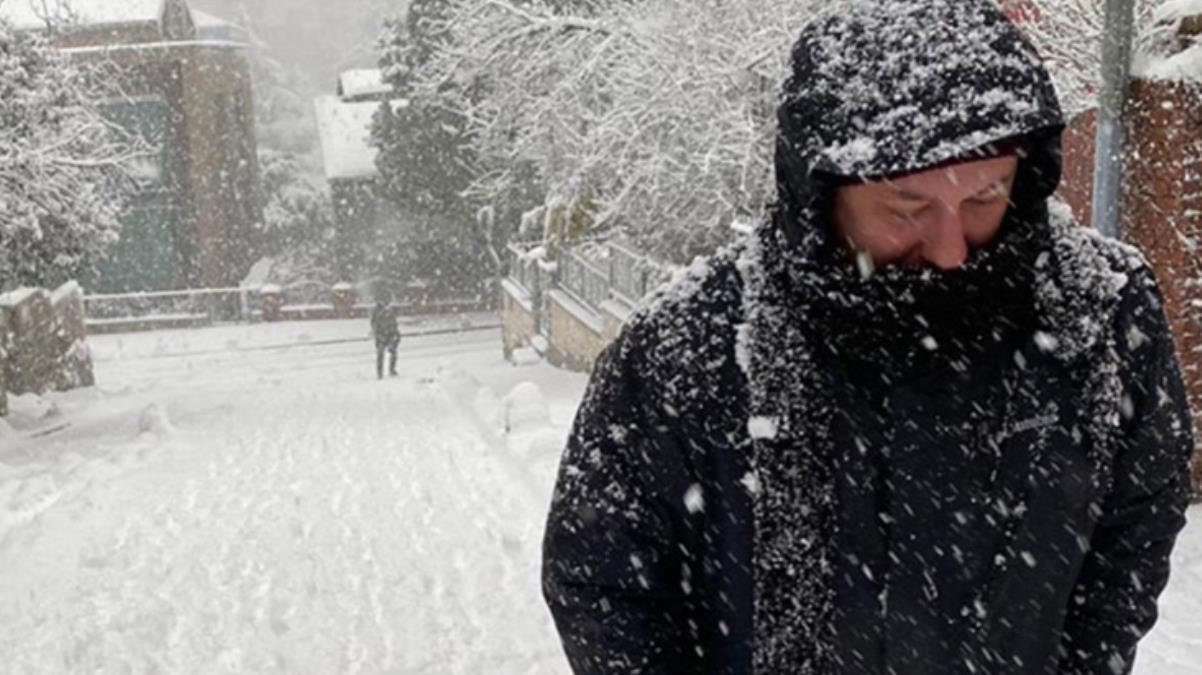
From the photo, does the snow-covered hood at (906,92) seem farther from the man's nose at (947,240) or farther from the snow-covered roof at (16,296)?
the snow-covered roof at (16,296)

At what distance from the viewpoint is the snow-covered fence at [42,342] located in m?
17.7

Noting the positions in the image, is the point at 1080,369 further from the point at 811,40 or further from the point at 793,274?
the point at 811,40

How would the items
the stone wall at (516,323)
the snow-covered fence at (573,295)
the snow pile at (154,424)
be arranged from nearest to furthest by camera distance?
the snow pile at (154,424), the snow-covered fence at (573,295), the stone wall at (516,323)

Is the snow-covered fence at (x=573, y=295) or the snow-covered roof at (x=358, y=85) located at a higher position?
the snow-covered roof at (x=358, y=85)

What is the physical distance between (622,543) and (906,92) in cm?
72

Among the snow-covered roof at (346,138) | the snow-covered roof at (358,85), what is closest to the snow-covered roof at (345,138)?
the snow-covered roof at (346,138)

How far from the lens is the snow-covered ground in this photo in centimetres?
535

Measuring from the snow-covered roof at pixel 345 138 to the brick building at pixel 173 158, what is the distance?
3.28 metres

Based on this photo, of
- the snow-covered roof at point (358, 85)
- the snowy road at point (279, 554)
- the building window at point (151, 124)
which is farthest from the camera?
the snow-covered roof at point (358, 85)

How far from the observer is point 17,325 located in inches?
715

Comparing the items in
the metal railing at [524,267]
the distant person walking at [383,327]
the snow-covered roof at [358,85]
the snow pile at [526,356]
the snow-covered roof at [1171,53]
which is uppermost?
the snow-covered roof at [1171,53]

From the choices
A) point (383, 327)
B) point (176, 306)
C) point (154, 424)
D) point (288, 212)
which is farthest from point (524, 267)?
point (288, 212)

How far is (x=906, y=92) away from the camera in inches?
62.9

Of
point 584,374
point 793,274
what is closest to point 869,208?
point 793,274
